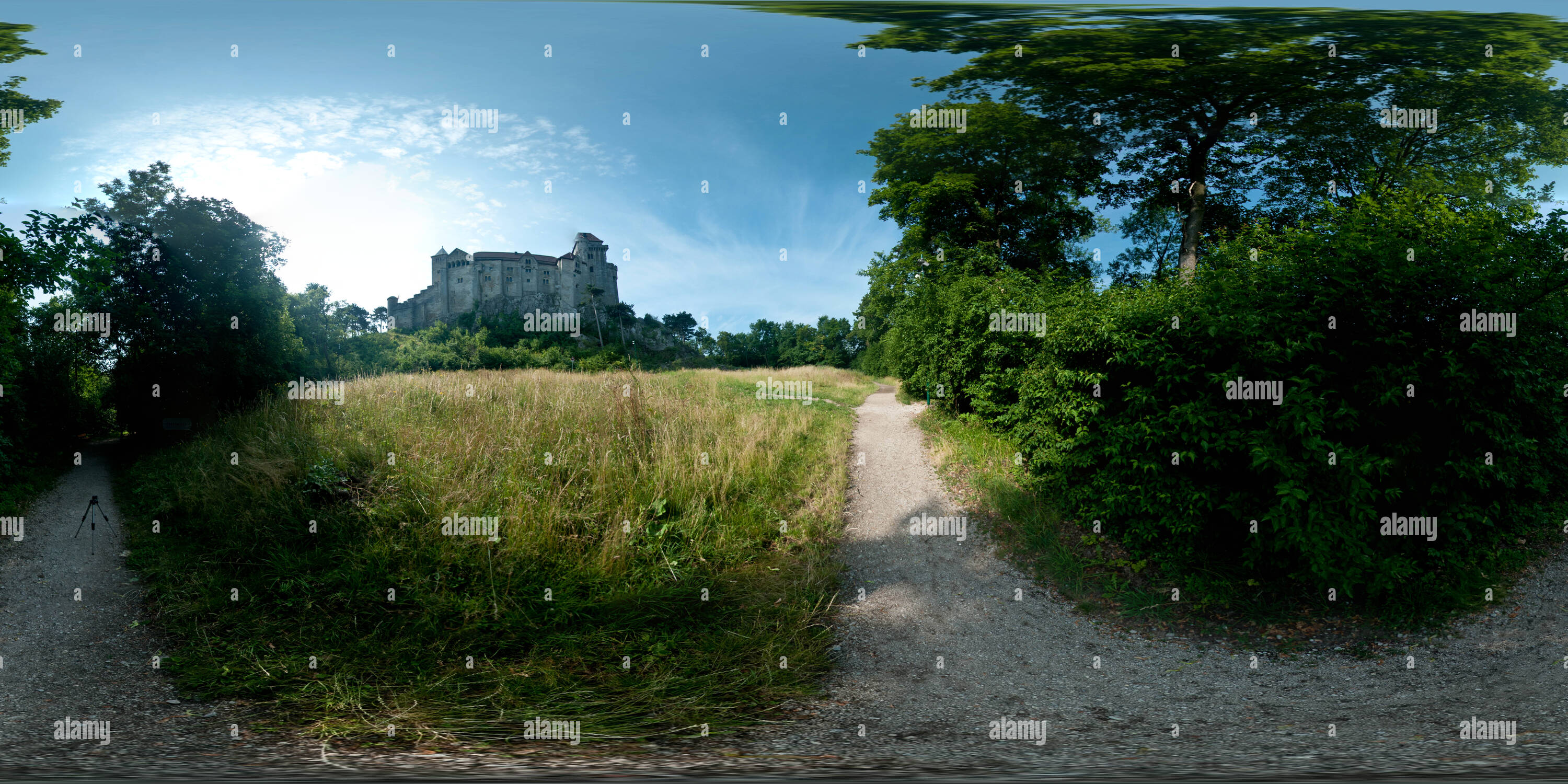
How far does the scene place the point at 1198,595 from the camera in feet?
18.7

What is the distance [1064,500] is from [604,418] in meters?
6.21

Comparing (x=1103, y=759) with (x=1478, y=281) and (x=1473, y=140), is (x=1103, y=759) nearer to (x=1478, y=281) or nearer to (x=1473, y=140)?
(x=1478, y=281)

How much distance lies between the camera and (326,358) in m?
15.0

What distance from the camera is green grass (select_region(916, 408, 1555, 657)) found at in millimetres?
5250
